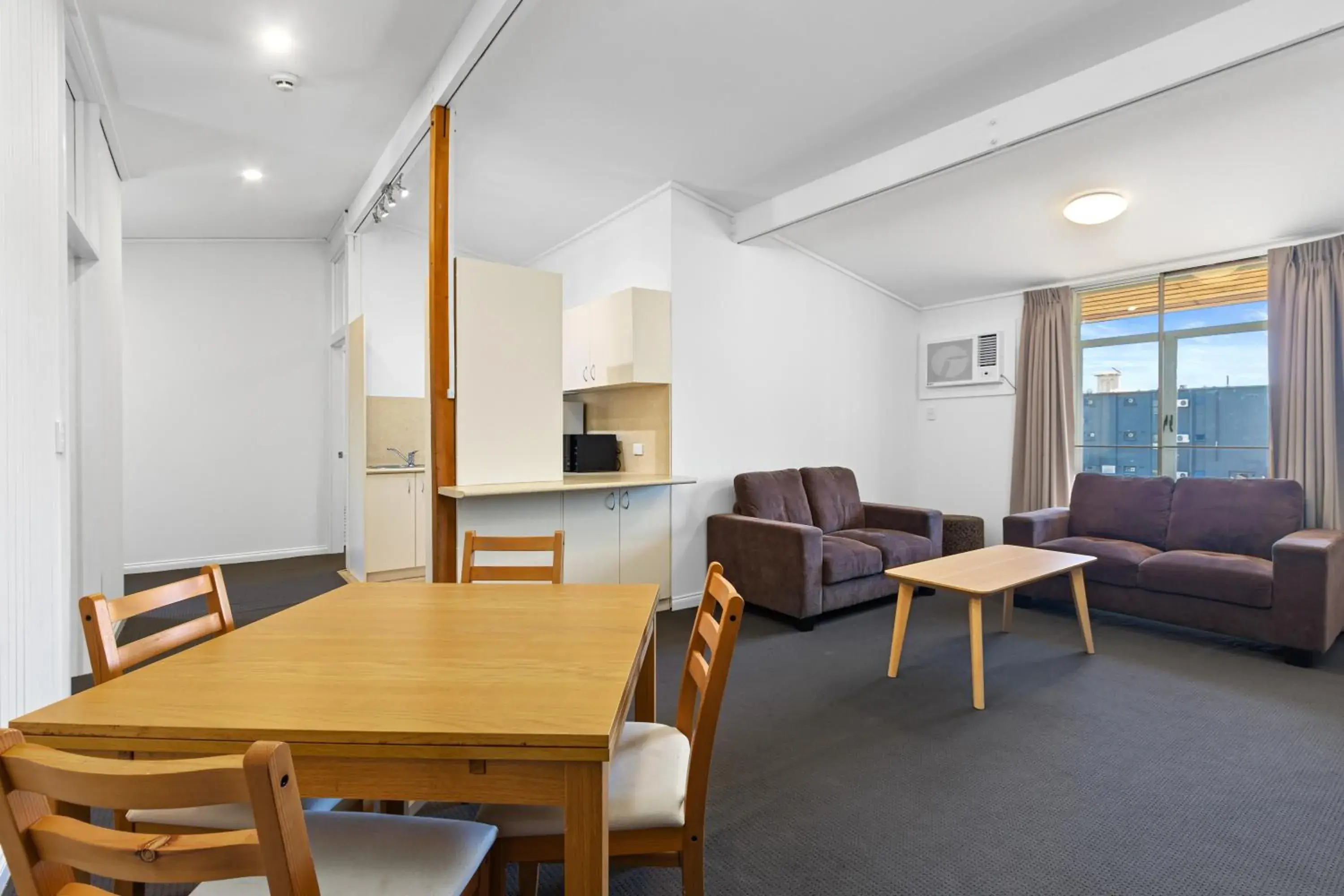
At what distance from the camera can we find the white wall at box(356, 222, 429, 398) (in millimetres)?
5566

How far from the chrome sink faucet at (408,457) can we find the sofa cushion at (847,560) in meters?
3.75

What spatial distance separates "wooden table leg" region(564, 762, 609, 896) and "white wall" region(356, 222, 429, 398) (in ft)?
17.1

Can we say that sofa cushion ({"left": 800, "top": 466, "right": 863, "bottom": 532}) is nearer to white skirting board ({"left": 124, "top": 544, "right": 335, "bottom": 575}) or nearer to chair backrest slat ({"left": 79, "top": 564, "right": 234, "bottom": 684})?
chair backrest slat ({"left": 79, "top": 564, "right": 234, "bottom": 684})

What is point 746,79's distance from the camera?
10.9 ft

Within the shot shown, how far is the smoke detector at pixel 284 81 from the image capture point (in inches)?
136

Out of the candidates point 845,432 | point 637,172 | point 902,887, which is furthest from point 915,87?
point 902,887

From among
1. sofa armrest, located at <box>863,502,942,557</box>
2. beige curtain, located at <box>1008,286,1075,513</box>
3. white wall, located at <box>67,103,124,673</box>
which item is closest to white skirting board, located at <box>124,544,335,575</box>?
white wall, located at <box>67,103,124,673</box>

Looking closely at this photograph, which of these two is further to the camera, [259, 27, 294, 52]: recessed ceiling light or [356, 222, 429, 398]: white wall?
[356, 222, 429, 398]: white wall

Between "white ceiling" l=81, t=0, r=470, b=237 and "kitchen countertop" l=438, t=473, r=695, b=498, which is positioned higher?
"white ceiling" l=81, t=0, r=470, b=237

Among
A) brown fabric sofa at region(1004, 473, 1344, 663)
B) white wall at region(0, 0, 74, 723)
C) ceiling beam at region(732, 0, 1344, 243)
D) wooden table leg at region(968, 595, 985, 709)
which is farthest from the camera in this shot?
brown fabric sofa at region(1004, 473, 1344, 663)

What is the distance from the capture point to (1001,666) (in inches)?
130

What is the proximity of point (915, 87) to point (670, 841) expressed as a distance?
3.55m

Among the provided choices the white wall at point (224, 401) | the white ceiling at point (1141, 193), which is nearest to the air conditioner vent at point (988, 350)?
the white ceiling at point (1141, 193)

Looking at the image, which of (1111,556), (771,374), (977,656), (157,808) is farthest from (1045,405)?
(157,808)
